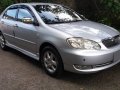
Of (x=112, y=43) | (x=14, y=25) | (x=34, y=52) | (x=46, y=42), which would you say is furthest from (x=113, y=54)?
(x=14, y=25)

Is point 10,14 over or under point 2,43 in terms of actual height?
over

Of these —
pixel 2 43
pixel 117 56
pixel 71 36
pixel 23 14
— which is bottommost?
pixel 2 43

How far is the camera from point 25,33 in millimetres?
6051

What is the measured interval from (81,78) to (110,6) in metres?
3.92

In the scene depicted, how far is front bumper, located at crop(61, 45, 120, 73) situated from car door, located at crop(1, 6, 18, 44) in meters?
2.55

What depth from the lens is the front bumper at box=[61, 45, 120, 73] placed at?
15.2ft

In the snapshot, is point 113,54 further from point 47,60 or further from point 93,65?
point 47,60

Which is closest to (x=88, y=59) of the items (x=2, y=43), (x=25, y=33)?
(x=25, y=33)

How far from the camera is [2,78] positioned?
527cm

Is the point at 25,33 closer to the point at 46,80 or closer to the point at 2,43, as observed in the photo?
the point at 46,80

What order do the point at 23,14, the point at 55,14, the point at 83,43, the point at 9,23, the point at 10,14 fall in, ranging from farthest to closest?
1. the point at 10,14
2. the point at 9,23
3. the point at 23,14
4. the point at 55,14
5. the point at 83,43

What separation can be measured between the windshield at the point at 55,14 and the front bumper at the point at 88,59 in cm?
125

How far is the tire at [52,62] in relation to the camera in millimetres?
5011

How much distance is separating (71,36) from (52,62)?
2.58ft
